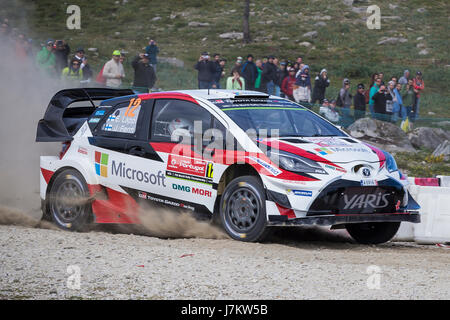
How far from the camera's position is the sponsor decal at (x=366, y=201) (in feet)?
25.1

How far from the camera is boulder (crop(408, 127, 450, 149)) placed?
62.0 ft

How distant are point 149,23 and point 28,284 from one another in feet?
140

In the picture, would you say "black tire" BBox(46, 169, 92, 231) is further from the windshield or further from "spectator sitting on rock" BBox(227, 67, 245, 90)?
"spectator sitting on rock" BBox(227, 67, 245, 90)

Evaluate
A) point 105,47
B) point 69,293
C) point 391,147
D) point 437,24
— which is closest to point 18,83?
point 391,147

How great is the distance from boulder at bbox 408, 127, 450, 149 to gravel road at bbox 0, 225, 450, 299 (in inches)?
426

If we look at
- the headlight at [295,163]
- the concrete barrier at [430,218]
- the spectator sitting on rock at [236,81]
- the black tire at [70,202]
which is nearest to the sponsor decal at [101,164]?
the black tire at [70,202]

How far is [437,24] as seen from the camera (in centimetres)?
4469

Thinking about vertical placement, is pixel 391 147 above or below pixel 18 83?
below

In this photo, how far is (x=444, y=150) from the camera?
17.8 meters

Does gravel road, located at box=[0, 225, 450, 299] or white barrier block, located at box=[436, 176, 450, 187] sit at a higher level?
white barrier block, located at box=[436, 176, 450, 187]

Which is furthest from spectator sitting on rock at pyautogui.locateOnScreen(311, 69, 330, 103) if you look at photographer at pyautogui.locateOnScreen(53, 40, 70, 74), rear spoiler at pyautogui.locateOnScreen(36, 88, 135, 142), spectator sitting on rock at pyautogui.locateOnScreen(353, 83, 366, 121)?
rear spoiler at pyautogui.locateOnScreen(36, 88, 135, 142)

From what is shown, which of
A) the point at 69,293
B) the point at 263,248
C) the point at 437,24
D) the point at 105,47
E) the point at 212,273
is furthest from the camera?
the point at 437,24

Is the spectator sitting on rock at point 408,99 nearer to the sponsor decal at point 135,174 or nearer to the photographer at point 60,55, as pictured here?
the photographer at point 60,55

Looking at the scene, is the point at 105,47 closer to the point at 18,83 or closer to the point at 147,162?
the point at 18,83
